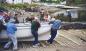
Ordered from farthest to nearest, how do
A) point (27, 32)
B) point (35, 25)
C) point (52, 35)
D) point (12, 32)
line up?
point (52, 35) → point (27, 32) → point (35, 25) → point (12, 32)

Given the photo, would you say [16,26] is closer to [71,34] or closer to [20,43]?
[20,43]

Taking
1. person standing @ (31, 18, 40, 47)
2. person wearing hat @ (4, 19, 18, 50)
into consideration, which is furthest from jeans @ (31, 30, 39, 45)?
person wearing hat @ (4, 19, 18, 50)

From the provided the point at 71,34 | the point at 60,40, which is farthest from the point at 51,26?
the point at 71,34

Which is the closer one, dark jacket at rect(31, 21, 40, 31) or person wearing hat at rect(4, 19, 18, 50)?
person wearing hat at rect(4, 19, 18, 50)

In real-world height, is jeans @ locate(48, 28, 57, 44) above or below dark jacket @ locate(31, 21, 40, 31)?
below

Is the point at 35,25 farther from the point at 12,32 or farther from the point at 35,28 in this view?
the point at 12,32

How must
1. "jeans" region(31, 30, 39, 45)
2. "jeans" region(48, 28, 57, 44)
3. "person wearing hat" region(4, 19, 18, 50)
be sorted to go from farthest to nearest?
1. "jeans" region(48, 28, 57, 44)
2. "jeans" region(31, 30, 39, 45)
3. "person wearing hat" region(4, 19, 18, 50)

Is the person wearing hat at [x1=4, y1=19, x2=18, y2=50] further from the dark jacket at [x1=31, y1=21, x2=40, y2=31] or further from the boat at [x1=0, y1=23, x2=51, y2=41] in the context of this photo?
the dark jacket at [x1=31, y1=21, x2=40, y2=31]

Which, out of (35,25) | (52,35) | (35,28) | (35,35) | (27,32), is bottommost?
(52,35)

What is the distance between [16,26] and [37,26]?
1.07 meters

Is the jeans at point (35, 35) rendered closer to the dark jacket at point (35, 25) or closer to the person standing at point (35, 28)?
the person standing at point (35, 28)

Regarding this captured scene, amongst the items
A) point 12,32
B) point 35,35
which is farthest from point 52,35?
point 12,32

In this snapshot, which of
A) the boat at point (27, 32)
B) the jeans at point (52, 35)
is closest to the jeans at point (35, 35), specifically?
the boat at point (27, 32)

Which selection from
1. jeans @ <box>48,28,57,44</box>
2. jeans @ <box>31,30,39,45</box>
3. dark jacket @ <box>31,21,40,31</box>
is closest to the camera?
dark jacket @ <box>31,21,40,31</box>
